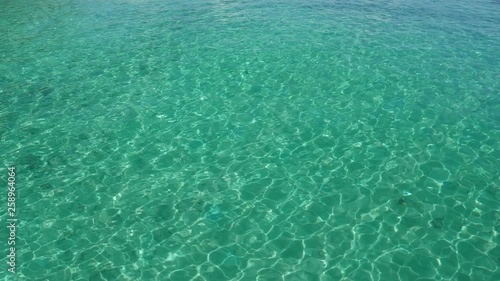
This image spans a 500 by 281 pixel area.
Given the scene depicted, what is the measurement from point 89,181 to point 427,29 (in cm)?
1955

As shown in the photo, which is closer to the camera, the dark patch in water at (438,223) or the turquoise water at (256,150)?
the turquoise water at (256,150)

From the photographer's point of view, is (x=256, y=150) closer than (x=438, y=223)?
No

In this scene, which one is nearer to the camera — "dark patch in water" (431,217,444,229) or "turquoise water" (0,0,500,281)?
"turquoise water" (0,0,500,281)

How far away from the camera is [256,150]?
13.5 metres

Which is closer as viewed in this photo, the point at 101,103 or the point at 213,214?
the point at 213,214

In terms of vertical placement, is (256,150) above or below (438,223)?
above

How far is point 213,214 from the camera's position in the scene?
11016 millimetres

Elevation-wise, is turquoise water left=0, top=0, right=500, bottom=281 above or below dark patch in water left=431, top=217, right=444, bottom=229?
above

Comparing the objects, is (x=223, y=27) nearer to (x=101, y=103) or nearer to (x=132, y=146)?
(x=101, y=103)

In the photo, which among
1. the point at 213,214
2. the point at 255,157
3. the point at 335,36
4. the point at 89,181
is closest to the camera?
the point at 213,214

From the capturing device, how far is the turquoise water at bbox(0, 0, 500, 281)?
388 inches

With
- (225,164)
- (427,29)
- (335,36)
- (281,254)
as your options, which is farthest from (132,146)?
(427,29)

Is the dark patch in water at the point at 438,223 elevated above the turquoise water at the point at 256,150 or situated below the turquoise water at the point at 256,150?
below

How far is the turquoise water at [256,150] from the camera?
9867 millimetres
